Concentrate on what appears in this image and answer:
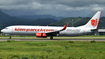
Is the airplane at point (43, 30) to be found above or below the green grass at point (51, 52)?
above

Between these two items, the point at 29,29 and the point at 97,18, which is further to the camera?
the point at 97,18

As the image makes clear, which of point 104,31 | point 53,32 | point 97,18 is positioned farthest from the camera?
point 104,31

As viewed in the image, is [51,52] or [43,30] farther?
[43,30]

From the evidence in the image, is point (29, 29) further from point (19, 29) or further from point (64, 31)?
point (64, 31)

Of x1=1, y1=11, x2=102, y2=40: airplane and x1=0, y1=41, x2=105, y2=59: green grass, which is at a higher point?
x1=1, y1=11, x2=102, y2=40: airplane

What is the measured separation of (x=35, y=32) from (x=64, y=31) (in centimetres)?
886

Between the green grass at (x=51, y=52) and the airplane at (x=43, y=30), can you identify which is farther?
the airplane at (x=43, y=30)

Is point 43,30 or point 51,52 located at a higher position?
point 43,30

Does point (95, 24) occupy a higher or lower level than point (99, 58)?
higher

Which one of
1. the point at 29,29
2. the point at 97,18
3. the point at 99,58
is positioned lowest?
the point at 99,58

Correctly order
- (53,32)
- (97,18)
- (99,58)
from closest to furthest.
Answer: (99,58) → (53,32) → (97,18)

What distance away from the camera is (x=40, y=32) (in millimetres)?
46188

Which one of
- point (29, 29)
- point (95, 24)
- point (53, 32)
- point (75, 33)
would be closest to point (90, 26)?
point (95, 24)

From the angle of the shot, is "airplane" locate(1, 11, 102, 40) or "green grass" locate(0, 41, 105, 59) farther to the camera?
"airplane" locate(1, 11, 102, 40)
